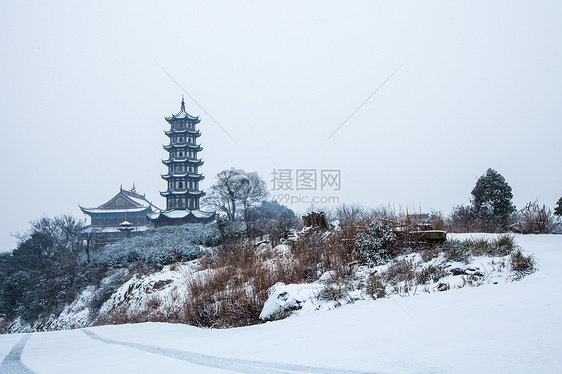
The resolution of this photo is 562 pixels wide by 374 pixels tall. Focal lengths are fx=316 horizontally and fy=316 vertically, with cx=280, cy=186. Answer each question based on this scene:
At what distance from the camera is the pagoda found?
27.8m

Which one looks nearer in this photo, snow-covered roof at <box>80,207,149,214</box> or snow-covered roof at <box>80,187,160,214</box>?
snow-covered roof at <box>80,207,149,214</box>

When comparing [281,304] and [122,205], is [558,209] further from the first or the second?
[122,205]

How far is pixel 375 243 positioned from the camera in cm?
476

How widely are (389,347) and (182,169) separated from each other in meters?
28.6

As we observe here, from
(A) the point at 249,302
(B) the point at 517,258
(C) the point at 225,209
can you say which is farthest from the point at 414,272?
(C) the point at 225,209

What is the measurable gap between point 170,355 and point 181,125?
28.9 metres

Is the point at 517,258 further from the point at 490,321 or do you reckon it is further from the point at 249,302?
the point at 249,302

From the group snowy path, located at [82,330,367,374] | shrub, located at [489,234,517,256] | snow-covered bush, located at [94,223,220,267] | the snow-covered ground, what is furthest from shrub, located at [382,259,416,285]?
snow-covered bush, located at [94,223,220,267]

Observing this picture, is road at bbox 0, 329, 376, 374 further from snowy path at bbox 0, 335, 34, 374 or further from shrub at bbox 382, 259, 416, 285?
shrub at bbox 382, 259, 416, 285

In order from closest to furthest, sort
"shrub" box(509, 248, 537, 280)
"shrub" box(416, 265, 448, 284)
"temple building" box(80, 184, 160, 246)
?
"shrub" box(509, 248, 537, 280) < "shrub" box(416, 265, 448, 284) < "temple building" box(80, 184, 160, 246)

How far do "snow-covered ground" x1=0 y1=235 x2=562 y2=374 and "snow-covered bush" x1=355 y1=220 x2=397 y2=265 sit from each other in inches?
97.4

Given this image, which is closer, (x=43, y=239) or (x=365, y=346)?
(x=365, y=346)

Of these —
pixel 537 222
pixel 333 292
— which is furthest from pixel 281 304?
pixel 537 222

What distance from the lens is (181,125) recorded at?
28453 millimetres
